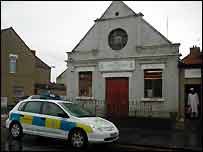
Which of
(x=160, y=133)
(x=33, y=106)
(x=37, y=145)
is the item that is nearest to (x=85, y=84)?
(x=160, y=133)

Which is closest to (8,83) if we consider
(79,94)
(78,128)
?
(79,94)

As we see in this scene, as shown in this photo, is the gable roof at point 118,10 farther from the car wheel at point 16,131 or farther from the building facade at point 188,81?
the car wheel at point 16,131

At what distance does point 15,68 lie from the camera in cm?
3591

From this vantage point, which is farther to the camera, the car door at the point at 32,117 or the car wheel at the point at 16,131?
the car wheel at the point at 16,131

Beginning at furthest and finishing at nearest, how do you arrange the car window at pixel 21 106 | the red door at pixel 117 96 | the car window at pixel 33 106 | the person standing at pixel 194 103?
the red door at pixel 117 96 < the person standing at pixel 194 103 < the car window at pixel 21 106 < the car window at pixel 33 106

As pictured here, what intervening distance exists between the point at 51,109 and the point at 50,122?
542mm

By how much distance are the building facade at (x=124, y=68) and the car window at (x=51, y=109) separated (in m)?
6.70

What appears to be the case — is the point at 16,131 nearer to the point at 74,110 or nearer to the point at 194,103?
the point at 74,110

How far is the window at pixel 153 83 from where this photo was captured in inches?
709

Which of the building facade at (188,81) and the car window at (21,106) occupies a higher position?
the building facade at (188,81)

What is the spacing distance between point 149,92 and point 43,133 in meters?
8.19

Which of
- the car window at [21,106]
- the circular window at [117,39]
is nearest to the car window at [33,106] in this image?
the car window at [21,106]

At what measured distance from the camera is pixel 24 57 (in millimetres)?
37406

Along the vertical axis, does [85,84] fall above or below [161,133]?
above
